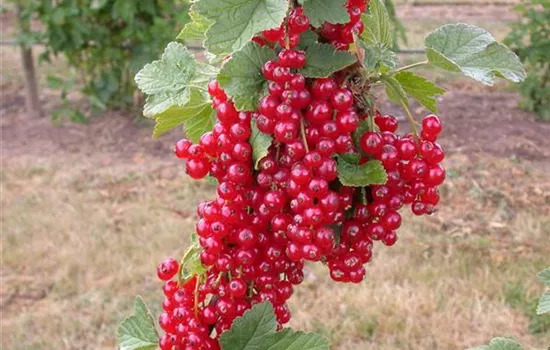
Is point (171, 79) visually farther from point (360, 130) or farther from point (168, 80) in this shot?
point (360, 130)

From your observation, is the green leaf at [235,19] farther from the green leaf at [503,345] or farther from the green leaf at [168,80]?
the green leaf at [503,345]

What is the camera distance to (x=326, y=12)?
904 millimetres

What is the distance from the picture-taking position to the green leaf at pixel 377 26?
3.49ft

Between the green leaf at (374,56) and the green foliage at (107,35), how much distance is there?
414 centimetres

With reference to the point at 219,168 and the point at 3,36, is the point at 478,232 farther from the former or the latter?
the point at 3,36

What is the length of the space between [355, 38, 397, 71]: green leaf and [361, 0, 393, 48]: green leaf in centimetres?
6

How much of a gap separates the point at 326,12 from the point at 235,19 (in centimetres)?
12

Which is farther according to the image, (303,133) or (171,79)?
(171,79)

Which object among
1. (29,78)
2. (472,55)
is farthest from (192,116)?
(29,78)

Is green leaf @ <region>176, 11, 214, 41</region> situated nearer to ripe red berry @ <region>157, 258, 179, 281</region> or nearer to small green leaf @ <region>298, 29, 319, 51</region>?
small green leaf @ <region>298, 29, 319, 51</region>

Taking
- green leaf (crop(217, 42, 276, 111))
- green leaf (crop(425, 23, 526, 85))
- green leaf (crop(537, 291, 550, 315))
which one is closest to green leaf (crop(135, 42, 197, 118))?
green leaf (crop(217, 42, 276, 111))

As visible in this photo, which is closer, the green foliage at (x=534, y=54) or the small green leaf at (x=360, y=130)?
the small green leaf at (x=360, y=130)

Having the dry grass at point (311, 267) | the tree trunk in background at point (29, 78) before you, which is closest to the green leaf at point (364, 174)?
the dry grass at point (311, 267)

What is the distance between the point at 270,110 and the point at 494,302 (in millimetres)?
2755
